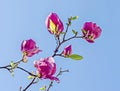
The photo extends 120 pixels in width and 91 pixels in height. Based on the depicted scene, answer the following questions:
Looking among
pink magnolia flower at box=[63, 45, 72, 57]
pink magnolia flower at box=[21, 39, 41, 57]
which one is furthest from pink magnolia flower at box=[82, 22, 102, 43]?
pink magnolia flower at box=[21, 39, 41, 57]

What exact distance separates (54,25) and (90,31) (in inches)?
10.6

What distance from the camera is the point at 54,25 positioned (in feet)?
7.32

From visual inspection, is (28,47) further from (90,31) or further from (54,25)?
(90,31)

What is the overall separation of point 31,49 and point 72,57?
10.7 inches

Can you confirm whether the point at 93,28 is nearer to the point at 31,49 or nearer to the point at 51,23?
the point at 51,23

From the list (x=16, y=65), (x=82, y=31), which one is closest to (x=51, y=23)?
(x=82, y=31)

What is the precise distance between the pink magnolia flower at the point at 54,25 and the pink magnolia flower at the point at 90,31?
185 mm

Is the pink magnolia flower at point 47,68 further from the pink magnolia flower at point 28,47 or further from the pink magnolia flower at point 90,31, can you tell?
the pink magnolia flower at point 90,31

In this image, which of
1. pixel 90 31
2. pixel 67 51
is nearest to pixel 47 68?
pixel 67 51

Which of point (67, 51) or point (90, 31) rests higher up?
point (90, 31)

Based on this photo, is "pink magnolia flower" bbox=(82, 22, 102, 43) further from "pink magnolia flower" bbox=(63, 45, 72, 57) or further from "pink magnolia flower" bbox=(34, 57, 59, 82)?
"pink magnolia flower" bbox=(34, 57, 59, 82)

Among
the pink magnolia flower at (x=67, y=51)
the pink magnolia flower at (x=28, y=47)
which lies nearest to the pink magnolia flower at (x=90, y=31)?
the pink magnolia flower at (x=67, y=51)

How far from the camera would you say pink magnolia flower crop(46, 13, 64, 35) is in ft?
7.28

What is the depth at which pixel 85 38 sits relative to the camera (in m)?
2.28
